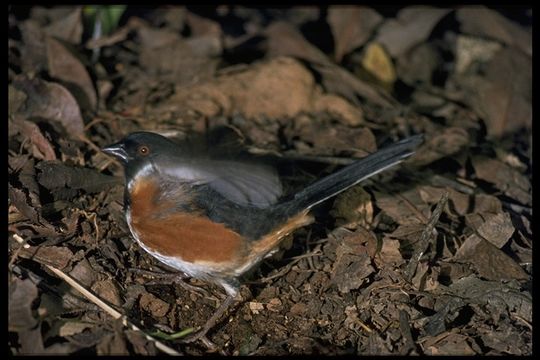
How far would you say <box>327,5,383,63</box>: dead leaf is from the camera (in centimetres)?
695

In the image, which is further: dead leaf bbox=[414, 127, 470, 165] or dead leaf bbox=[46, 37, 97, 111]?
dead leaf bbox=[46, 37, 97, 111]

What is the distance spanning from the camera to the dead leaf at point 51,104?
5383 mm

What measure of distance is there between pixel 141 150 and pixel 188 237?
61 cm

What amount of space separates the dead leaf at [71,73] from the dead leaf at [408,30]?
2.77 meters

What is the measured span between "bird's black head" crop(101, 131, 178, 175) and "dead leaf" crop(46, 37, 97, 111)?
159 cm

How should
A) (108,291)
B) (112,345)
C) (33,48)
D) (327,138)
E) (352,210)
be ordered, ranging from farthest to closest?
(33,48)
(327,138)
(352,210)
(108,291)
(112,345)

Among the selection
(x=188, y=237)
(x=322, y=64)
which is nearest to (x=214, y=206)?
(x=188, y=237)

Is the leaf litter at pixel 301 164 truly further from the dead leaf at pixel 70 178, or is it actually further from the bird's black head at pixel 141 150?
the bird's black head at pixel 141 150

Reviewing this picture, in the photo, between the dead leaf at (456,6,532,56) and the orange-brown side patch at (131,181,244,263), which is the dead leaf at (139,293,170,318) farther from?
the dead leaf at (456,6,532,56)

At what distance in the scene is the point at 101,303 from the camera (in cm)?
393

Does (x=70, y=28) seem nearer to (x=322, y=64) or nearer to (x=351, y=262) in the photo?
(x=322, y=64)

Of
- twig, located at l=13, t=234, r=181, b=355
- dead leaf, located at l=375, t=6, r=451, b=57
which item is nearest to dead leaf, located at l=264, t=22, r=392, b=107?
dead leaf, located at l=375, t=6, r=451, b=57

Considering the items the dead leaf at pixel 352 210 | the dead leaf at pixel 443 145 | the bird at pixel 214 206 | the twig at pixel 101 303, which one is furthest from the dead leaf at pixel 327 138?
the twig at pixel 101 303

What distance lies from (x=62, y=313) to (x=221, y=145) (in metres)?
2.01
